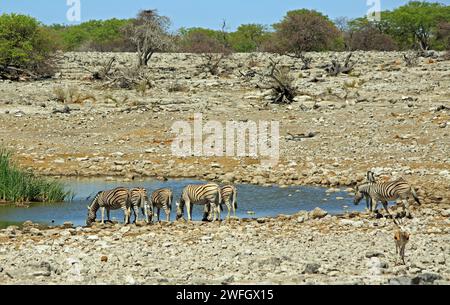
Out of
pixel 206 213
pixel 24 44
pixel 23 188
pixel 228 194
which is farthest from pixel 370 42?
pixel 206 213

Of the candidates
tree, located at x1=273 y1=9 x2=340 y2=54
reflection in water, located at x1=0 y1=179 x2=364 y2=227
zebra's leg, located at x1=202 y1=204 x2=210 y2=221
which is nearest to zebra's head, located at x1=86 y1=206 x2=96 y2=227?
reflection in water, located at x1=0 y1=179 x2=364 y2=227

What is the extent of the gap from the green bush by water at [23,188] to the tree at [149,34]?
23.5m

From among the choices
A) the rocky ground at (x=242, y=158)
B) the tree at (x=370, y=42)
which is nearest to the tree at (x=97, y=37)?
the tree at (x=370, y=42)

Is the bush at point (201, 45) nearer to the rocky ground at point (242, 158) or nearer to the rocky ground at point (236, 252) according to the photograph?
the rocky ground at point (242, 158)

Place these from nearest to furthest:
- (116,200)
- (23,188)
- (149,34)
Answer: (116,200), (23,188), (149,34)

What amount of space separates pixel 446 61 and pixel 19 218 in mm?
26848

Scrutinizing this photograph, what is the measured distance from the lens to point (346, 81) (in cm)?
3139

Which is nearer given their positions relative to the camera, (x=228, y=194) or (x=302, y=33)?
(x=228, y=194)

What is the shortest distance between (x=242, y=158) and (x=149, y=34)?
20.8 meters

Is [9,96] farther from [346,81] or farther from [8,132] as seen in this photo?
[346,81]

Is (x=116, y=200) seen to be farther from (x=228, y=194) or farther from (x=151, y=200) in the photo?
(x=228, y=194)

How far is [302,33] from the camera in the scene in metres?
41.5
